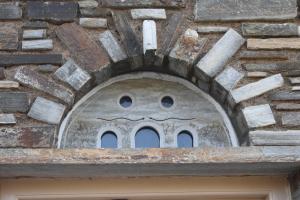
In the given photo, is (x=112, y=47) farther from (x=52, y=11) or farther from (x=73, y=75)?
(x=52, y=11)

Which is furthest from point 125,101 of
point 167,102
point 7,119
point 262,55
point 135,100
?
point 262,55

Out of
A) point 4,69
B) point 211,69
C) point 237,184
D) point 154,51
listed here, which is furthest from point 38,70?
point 237,184

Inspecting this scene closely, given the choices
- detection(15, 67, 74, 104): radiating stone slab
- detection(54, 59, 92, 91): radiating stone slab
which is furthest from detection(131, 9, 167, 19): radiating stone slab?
detection(15, 67, 74, 104): radiating stone slab

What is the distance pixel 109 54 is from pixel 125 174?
2.11 feet

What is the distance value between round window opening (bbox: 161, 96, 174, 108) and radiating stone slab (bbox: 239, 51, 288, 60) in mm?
474

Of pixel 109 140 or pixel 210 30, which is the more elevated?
pixel 210 30

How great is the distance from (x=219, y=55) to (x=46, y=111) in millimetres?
959

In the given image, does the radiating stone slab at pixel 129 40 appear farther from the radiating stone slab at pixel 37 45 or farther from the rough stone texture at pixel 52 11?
the radiating stone slab at pixel 37 45

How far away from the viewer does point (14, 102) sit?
328cm

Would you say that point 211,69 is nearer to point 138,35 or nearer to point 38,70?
point 138,35

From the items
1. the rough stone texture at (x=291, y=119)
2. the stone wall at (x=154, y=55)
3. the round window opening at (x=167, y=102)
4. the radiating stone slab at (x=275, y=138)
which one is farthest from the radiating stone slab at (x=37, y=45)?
the rough stone texture at (x=291, y=119)

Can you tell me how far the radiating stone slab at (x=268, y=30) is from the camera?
11.4ft

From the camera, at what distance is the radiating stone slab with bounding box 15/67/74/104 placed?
3.30 metres

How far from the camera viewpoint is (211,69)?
340cm
